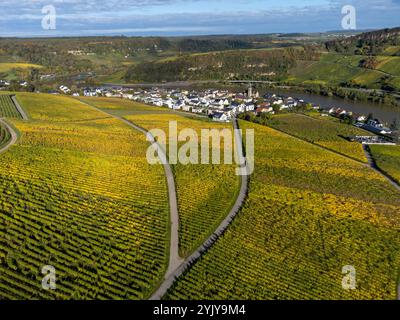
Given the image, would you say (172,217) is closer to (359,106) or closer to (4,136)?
(4,136)

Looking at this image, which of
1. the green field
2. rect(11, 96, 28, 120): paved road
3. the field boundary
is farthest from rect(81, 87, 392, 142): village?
the green field

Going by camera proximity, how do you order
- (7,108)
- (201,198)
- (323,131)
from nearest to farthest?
(201,198)
(323,131)
(7,108)

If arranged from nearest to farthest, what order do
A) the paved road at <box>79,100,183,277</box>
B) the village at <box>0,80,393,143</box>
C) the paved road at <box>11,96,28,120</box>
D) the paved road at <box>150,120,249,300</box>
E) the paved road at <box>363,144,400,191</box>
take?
the paved road at <box>150,120,249,300</box>, the paved road at <box>79,100,183,277</box>, the paved road at <box>363,144,400,191</box>, the paved road at <box>11,96,28,120</box>, the village at <box>0,80,393,143</box>

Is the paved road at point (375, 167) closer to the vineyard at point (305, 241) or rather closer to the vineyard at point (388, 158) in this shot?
the vineyard at point (388, 158)

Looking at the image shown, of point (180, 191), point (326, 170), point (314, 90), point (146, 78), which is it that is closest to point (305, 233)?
point (180, 191)

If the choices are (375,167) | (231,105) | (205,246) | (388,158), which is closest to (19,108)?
(231,105)

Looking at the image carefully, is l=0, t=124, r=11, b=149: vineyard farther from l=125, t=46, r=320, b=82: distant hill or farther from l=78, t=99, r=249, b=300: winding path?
l=125, t=46, r=320, b=82: distant hill
